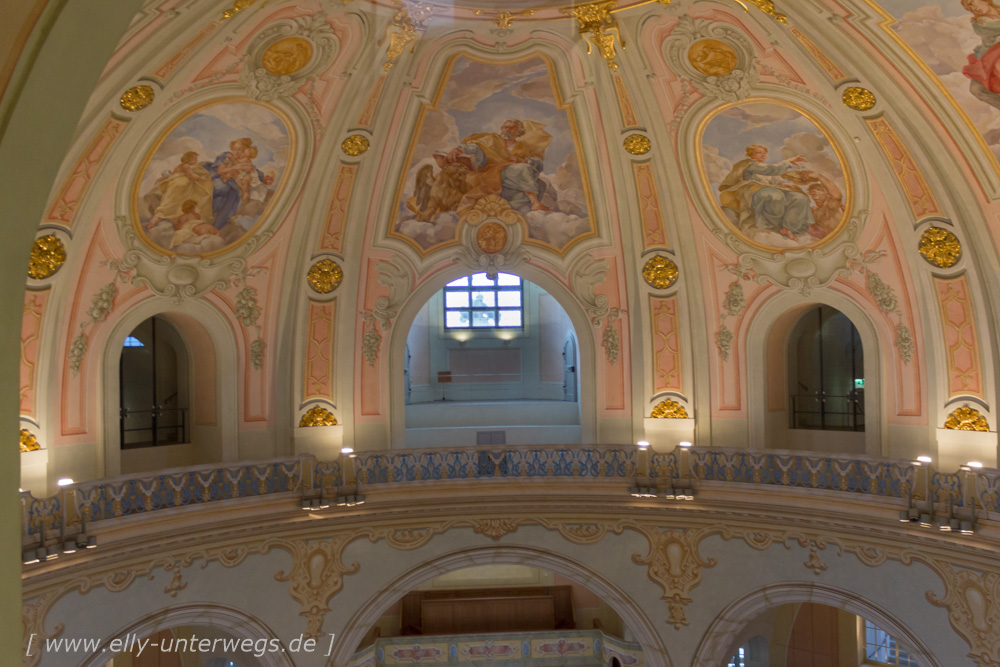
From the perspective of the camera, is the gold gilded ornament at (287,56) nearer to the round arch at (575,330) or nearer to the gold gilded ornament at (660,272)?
the round arch at (575,330)

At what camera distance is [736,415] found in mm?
14117

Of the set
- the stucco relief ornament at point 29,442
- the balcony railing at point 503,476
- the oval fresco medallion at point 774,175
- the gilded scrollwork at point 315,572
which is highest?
the oval fresco medallion at point 774,175

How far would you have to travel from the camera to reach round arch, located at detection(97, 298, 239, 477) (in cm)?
1227

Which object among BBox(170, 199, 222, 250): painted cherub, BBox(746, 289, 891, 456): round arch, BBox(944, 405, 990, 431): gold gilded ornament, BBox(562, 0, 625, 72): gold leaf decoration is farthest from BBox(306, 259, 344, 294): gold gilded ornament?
BBox(944, 405, 990, 431): gold gilded ornament

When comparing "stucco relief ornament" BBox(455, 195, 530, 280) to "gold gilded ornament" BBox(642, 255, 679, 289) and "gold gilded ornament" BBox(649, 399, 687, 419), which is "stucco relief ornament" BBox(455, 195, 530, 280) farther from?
"gold gilded ornament" BBox(649, 399, 687, 419)

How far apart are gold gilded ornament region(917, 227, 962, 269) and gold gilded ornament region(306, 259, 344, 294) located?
9.43 metres

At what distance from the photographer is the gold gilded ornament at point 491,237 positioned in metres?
14.9

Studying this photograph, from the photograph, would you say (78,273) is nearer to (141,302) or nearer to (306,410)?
(141,302)

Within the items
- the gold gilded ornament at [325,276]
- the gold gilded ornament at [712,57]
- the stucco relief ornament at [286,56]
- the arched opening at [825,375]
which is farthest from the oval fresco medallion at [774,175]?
the gold gilded ornament at [325,276]

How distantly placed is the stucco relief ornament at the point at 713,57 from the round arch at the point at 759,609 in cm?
749

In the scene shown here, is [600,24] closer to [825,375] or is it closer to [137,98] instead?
[137,98]

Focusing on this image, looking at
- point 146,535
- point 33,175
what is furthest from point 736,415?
point 33,175

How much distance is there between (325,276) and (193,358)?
2.78 metres

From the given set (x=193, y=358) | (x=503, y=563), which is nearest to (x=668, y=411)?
(x=503, y=563)
